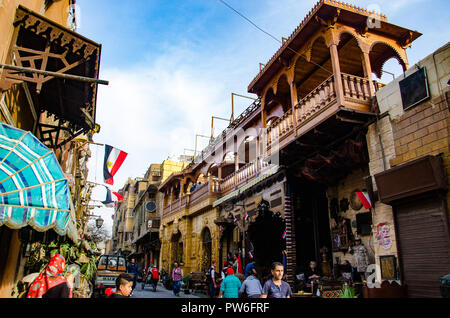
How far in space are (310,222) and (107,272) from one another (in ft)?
32.0


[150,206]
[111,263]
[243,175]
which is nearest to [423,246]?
[243,175]

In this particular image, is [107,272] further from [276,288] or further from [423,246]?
[423,246]

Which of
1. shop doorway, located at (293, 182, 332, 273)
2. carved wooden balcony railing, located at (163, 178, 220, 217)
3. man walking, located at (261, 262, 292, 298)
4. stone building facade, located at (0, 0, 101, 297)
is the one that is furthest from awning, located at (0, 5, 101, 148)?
carved wooden balcony railing, located at (163, 178, 220, 217)

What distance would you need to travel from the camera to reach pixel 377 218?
8078mm

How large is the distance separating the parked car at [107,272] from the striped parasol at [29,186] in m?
8.81

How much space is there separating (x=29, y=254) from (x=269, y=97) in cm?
1071

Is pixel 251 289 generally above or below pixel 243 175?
below

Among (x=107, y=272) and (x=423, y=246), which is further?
(x=107, y=272)

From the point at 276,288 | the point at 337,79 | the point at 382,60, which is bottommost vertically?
the point at 276,288

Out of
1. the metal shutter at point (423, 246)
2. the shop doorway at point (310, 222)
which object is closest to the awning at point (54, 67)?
the metal shutter at point (423, 246)

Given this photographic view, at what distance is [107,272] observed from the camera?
1491cm

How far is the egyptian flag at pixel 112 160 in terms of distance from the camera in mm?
11320

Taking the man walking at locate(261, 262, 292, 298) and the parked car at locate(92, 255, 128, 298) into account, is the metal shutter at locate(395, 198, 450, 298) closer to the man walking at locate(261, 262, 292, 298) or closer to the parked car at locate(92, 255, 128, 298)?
the man walking at locate(261, 262, 292, 298)

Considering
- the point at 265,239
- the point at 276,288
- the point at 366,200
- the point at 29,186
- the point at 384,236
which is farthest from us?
the point at 265,239
